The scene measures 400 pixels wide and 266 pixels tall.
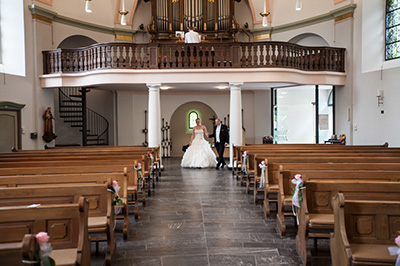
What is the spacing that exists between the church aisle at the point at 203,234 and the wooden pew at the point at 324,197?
1.05 feet

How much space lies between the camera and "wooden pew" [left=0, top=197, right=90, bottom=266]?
3125 mm

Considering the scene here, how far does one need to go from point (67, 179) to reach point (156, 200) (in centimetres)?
288

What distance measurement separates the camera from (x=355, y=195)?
13.9 ft

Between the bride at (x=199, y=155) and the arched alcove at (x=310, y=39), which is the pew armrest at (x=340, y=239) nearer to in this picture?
the bride at (x=199, y=155)

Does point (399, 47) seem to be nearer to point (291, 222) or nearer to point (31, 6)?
point (291, 222)

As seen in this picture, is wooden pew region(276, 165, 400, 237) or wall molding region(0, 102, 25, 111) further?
wall molding region(0, 102, 25, 111)

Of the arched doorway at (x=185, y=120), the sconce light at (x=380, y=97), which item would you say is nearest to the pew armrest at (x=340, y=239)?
the sconce light at (x=380, y=97)

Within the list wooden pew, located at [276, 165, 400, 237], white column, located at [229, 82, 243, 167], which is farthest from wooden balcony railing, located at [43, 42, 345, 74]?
wooden pew, located at [276, 165, 400, 237]

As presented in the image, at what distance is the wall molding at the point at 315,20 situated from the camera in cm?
1367

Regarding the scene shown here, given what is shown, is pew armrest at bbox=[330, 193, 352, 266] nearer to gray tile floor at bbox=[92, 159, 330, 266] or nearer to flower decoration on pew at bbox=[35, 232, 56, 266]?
gray tile floor at bbox=[92, 159, 330, 266]

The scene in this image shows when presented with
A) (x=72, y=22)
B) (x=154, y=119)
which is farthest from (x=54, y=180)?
(x=72, y=22)

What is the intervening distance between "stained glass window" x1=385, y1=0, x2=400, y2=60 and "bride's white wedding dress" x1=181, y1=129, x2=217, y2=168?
7.17 metres

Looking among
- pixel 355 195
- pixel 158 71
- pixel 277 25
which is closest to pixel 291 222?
pixel 355 195

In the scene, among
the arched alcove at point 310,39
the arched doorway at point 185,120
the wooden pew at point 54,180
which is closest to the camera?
the wooden pew at point 54,180
